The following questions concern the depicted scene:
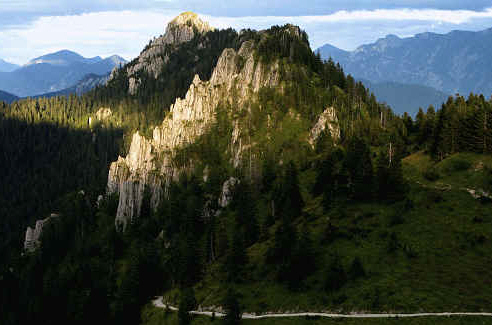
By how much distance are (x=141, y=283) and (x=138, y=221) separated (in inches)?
→ 2556

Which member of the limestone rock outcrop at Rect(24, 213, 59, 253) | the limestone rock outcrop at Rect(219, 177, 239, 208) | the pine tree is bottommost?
the limestone rock outcrop at Rect(24, 213, 59, 253)

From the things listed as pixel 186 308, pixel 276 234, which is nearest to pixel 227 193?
pixel 276 234

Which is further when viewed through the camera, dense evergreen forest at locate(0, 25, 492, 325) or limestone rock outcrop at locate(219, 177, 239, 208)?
limestone rock outcrop at locate(219, 177, 239, 208)

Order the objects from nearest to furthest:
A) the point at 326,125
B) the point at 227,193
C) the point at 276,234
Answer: the point at 276,234
the point at 227,193
the point at 326,125

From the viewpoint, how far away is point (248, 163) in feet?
551

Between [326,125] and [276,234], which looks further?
[326,125]

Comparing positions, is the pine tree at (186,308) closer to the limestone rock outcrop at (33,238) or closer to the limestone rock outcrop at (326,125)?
the limestone rock outcrop at (326,125)

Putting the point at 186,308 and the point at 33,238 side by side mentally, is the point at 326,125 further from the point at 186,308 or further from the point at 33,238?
the point at 33,238

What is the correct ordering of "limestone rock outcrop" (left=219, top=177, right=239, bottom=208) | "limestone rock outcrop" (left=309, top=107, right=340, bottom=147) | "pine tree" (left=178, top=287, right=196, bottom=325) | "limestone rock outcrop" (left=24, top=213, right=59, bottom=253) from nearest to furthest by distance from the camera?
"pine tree" (left=178, top=287, right=196, bottom=325)
"limestone rock outcrop" (left=219, top=177, right=239, bottom=208)
"limestone rock outcrop" (left=309, top=107, right=340, bottom=147)
"limestone rock outcrop" (left=24, top=213, right=59, bottom=253)

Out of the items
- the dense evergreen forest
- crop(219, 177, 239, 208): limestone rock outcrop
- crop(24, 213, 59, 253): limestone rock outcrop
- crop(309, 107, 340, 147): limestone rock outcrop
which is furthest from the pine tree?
crop(24, 213, 59, 253): limestone rock outcrop

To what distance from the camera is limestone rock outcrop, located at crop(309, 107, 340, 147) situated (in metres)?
168

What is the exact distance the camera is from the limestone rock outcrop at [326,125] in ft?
552

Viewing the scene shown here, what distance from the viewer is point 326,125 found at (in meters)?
170

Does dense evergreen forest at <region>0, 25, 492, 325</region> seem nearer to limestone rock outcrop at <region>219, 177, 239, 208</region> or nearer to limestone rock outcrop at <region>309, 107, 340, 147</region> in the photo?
limestone rock outcrop at <region>309, 107, 340, 147</region>
